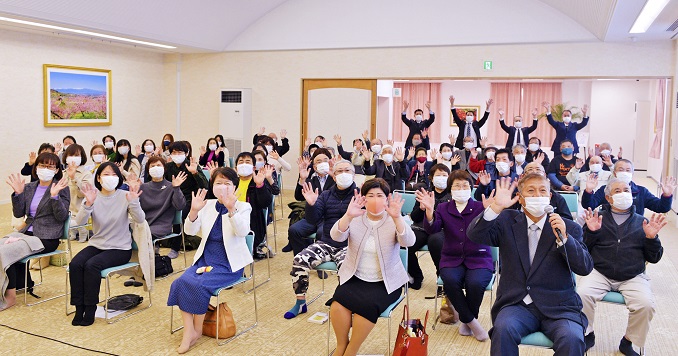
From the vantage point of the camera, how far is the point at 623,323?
5238 millimetres

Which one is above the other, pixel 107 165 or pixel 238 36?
pixel 238 36

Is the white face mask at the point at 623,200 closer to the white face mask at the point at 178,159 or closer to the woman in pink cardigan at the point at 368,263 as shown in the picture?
the woman in pink cardigan at the point at 368,263

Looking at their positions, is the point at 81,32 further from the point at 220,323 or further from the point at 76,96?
the point at 220,323

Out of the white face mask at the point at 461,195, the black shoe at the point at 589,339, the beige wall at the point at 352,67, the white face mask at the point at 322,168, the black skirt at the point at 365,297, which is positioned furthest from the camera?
the beige wall at the point at 352,67

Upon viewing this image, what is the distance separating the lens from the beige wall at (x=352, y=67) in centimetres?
1093

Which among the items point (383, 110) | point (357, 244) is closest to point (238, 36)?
point (383, 110)

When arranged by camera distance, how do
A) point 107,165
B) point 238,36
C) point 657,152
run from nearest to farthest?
Result: point 107,165, point 238,36, point 657,152

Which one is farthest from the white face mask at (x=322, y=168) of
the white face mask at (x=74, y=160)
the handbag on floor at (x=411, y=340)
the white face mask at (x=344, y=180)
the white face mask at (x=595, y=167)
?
the white face mask at (x=595, y=167)

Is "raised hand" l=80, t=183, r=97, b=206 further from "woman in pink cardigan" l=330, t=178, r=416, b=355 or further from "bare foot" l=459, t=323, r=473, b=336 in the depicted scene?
"bare foot" l=459, t=323, r=473, b=336

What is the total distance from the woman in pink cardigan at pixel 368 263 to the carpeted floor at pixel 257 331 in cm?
52

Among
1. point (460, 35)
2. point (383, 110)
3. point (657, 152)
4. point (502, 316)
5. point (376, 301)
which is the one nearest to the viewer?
point (502, 316)

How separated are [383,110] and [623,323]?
12.1m

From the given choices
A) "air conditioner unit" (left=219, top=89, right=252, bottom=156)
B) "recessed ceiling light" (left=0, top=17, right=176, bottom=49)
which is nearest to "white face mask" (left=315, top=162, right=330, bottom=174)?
"recessed ceiling light" (left=0, top=17, right=176, bottom=49)

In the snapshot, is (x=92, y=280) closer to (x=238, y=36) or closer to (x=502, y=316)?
(x=502, y=316)
